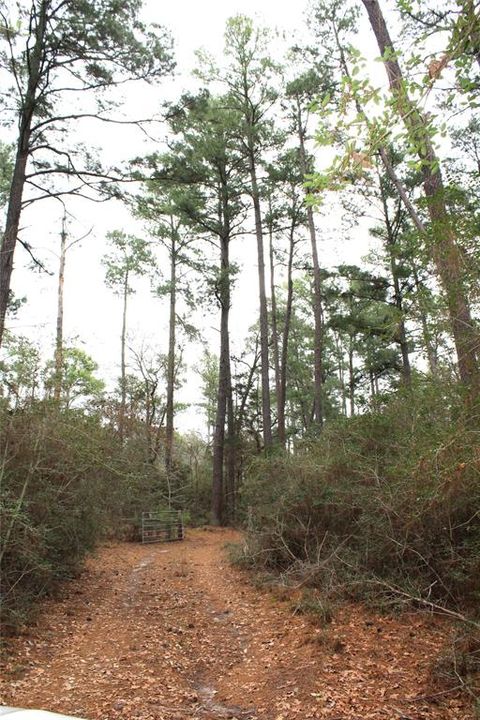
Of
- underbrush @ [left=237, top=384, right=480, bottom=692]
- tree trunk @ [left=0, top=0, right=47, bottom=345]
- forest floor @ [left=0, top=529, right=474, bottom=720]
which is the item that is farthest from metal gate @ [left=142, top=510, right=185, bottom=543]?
tree trunk @ [left=0, top=0, right=47, bottom=345]

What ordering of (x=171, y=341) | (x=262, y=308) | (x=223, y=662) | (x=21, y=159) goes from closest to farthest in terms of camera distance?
(x=223, y=662) → (x=21, y=159) → (x=262, y=308) → (x=171, y=341)

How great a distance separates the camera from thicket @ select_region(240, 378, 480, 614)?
5.25 metres

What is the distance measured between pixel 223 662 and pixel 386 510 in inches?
104

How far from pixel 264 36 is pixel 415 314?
17720 millimetres

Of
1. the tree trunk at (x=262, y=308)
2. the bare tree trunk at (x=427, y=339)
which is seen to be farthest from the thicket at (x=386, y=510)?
the tree trunk at (x=262, y=308)

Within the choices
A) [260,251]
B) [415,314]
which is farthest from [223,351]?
[415,314]

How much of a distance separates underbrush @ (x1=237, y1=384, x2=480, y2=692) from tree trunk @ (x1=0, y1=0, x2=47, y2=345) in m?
6.28

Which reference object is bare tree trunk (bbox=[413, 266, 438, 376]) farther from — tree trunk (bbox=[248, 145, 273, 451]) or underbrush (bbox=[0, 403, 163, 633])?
tree trunk (bbox=[248, 145, 273, 451])

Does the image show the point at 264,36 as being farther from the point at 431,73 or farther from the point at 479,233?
the point at 431,73

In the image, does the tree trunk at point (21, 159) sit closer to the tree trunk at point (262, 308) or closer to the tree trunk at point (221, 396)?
the tree trunk at point (262, 308)

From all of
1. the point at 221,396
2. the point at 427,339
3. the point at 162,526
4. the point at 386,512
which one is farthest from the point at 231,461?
the point at 427,339

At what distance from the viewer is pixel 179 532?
17156 millimetres

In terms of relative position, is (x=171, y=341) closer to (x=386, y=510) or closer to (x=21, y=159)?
(x=21, y=159)

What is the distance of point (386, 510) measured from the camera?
6.38 m
